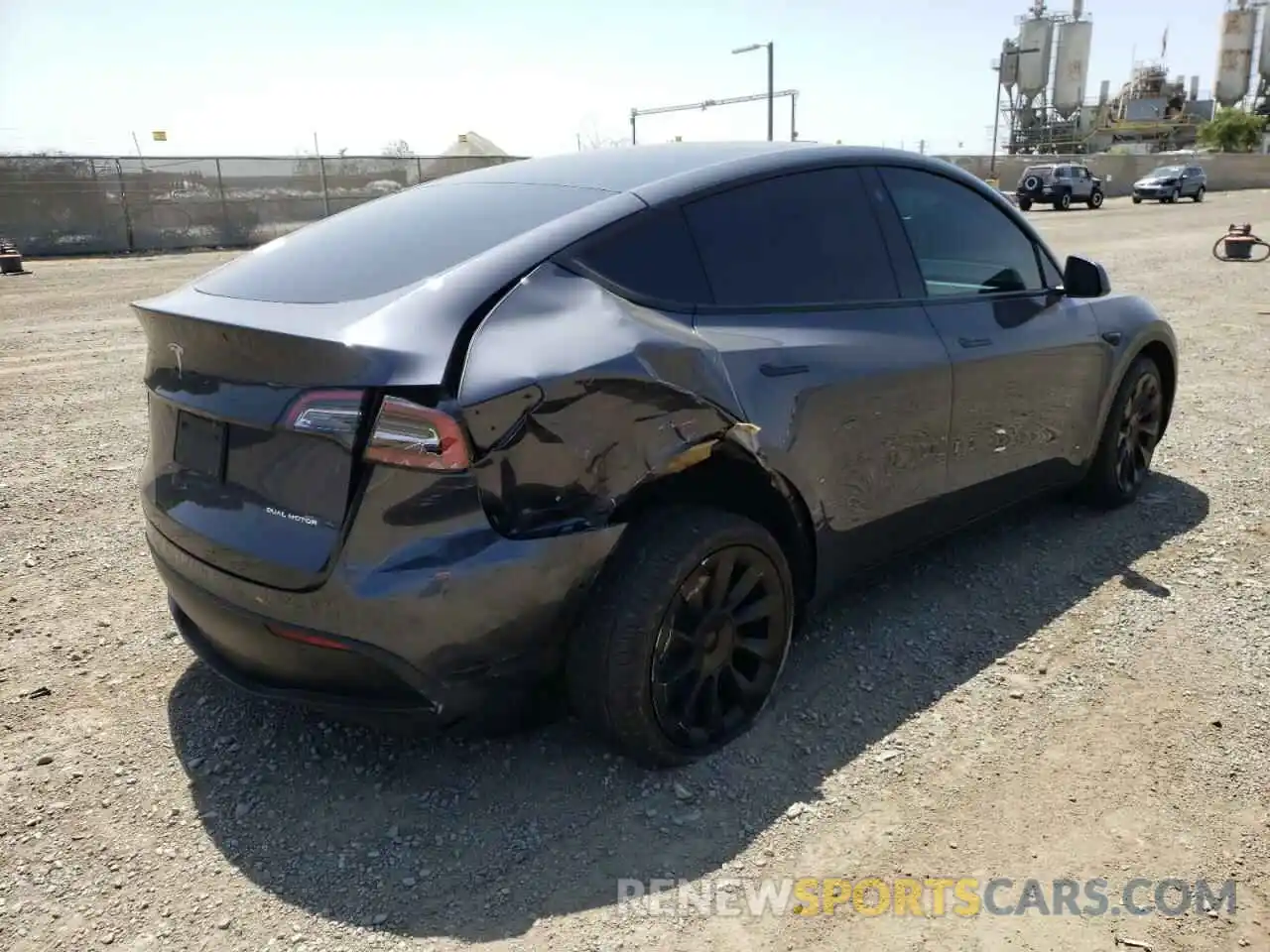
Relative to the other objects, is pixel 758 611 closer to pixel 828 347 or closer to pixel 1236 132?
pixel 828 347

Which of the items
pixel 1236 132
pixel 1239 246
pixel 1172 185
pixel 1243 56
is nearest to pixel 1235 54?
pixel 1243 56

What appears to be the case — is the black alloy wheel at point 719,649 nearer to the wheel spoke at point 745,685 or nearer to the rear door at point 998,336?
the wheel spoke at point 745,685

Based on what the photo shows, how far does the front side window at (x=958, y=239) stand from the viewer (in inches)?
140

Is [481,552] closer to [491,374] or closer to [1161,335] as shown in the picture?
[491,374]

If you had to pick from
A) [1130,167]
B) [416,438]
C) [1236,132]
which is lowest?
[416,438]

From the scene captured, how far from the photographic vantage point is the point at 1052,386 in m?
4.05

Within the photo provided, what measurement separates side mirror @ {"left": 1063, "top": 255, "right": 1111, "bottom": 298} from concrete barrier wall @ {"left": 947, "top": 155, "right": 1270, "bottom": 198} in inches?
1796

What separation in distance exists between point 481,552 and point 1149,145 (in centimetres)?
10350

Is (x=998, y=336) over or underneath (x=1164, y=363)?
over

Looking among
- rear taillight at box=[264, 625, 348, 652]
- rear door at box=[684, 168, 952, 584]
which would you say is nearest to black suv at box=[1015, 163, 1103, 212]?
rear door at box=[684, 168, 952, 584]

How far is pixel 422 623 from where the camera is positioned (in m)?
2.29

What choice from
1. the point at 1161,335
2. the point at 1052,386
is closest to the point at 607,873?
the point at 1052,386

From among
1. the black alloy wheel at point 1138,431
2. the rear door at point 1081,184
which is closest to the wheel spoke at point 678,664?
the black alloy wheel at point 1138,431

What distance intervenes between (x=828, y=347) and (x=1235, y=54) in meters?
118
